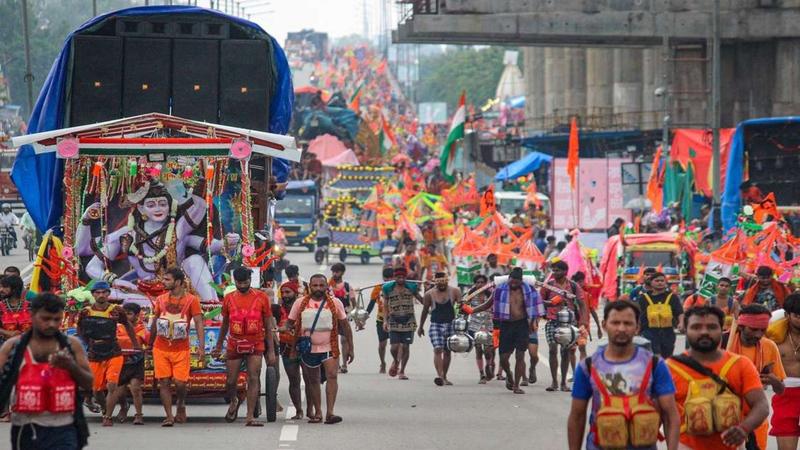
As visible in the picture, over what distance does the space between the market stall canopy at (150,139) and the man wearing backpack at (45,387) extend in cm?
757

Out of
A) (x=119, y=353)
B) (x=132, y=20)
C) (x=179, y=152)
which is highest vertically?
(x=132, y=20)

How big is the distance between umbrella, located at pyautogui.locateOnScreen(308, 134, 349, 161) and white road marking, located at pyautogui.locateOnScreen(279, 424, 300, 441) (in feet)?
209

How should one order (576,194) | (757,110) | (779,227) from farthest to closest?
(757,110) < (576,194) < (779,227)

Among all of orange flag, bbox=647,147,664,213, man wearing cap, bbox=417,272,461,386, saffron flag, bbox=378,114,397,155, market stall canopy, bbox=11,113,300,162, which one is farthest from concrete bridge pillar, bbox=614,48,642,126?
market stall canopy, bbox=11,113,300,162

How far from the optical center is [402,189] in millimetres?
51688

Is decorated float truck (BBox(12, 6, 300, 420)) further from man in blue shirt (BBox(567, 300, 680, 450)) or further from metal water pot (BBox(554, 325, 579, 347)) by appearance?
man in blue shirt (BBox(567, 300, 680, 450))

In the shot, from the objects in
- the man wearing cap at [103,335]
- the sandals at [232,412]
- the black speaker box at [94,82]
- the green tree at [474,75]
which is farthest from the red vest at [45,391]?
the green tree at [474,75]

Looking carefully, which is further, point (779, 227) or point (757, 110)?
point (757, 110)

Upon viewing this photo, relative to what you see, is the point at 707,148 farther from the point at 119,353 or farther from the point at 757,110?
the point at 119,353

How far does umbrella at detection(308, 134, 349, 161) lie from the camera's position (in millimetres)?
79812

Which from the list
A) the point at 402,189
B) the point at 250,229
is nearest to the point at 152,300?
the point at 250,229

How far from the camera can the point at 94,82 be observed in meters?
18.9

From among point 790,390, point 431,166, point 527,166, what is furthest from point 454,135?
point 790,390

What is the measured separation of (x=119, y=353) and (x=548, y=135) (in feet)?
162
